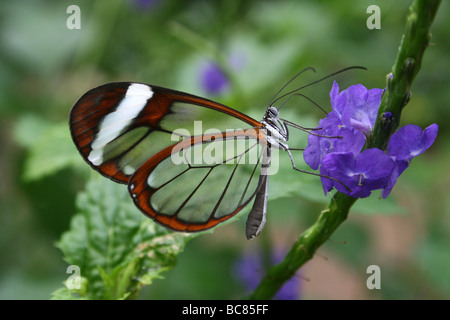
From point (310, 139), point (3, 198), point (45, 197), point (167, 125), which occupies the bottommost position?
point (310, 139)

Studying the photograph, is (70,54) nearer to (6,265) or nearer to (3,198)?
(3,198)

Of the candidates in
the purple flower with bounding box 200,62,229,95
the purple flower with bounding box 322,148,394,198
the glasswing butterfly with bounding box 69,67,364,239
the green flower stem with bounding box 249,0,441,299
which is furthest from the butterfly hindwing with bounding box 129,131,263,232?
the purple flower with bounding box 200,62,229,95

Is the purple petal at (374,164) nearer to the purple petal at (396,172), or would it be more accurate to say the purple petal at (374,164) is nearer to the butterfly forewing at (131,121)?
the purple petal at (396,172)

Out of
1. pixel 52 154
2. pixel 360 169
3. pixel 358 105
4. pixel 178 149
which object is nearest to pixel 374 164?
pixel 360 169

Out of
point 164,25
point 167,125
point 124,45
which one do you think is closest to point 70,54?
point 124,45

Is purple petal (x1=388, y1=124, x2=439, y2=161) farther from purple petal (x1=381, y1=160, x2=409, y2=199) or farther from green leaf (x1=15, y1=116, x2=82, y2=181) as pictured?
green leaf (x1=15, y1=116, x2=82, y2=181)

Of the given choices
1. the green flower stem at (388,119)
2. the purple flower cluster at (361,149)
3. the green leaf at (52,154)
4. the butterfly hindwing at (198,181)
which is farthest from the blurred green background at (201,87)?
the purple flower cluster at (361,149)
